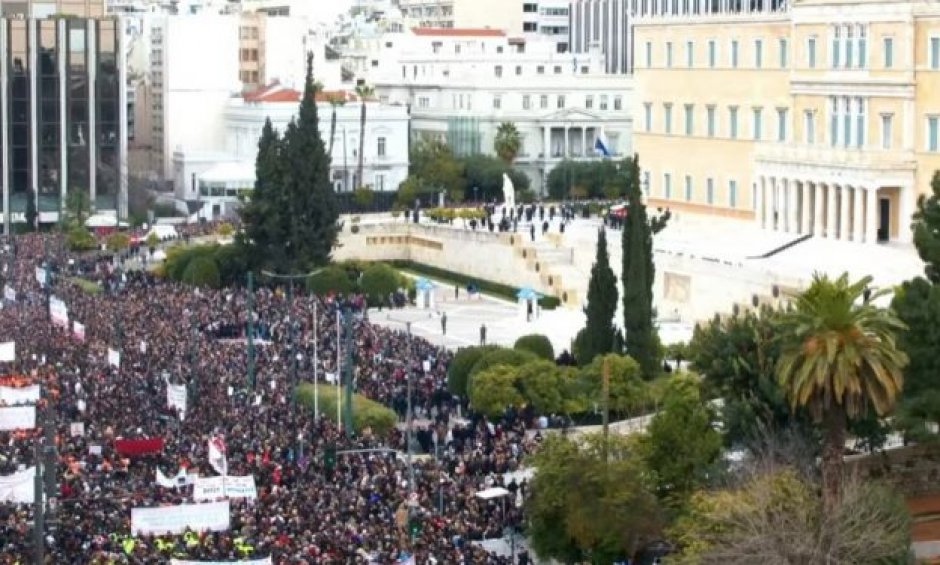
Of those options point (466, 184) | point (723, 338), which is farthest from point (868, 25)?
point (466, 184)

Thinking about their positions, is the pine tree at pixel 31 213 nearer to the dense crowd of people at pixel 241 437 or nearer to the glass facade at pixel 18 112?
the glass facade at pixel 18 112

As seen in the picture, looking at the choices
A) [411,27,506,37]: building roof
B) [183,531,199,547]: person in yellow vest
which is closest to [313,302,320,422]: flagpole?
[183,531,199,547]: person in yellow vest

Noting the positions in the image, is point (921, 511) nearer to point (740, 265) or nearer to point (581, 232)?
point (740, 265)

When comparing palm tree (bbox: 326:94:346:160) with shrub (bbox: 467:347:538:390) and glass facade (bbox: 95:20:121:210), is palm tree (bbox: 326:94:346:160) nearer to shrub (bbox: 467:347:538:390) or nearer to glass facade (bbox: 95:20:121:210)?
glass facade (bbox: 95:20:121:210)

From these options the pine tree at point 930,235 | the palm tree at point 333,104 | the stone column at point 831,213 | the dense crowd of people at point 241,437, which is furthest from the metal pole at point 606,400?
the palm tree at point 333,104

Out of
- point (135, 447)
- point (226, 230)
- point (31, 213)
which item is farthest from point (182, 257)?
point (135, 447)

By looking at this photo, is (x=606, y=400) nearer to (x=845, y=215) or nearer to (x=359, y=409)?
(x=359, y=409)
